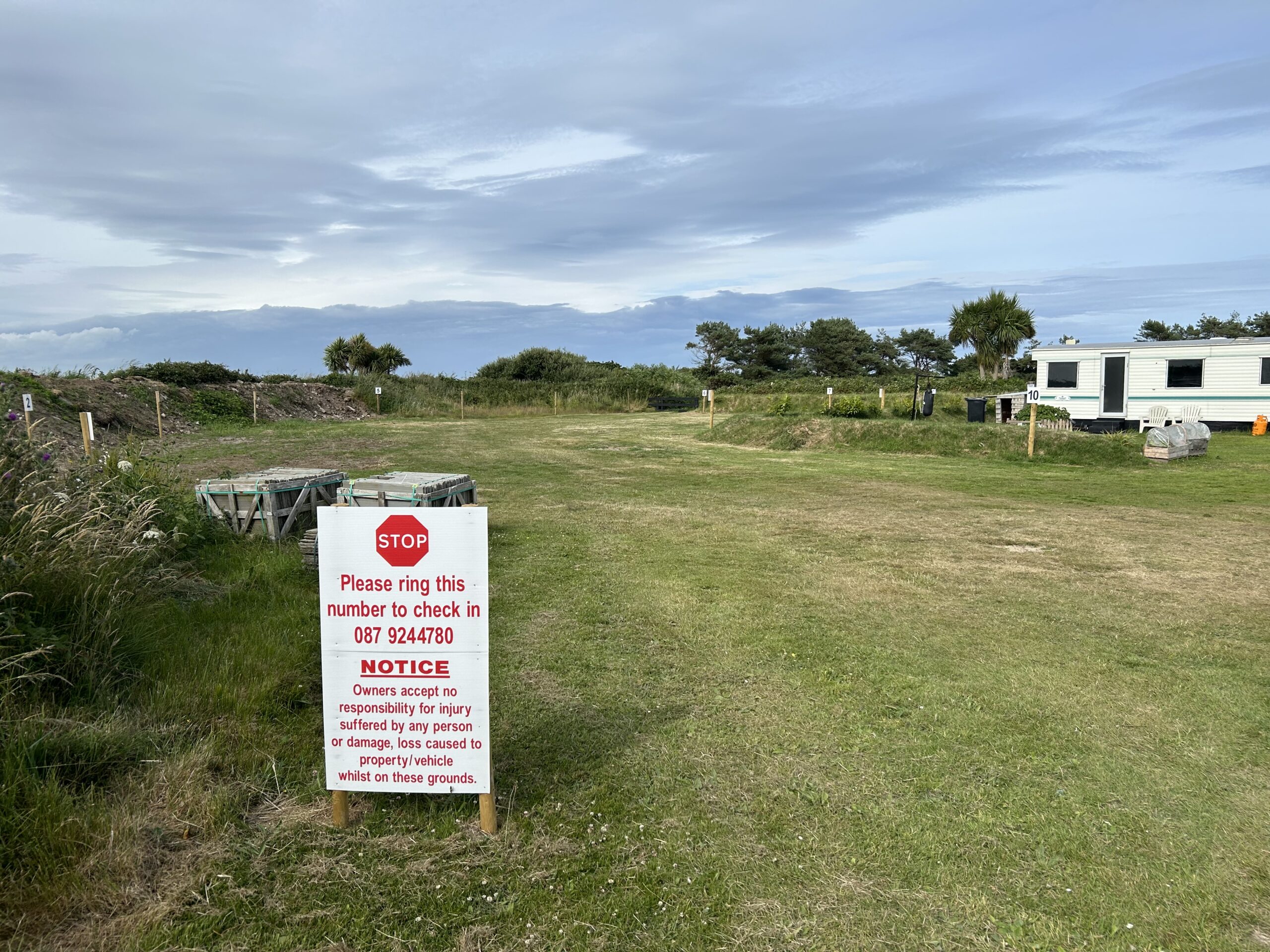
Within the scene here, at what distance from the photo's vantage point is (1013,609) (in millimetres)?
6969

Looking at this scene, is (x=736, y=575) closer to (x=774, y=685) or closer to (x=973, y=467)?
(x=774, y=685)

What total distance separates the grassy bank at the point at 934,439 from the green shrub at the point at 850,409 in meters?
0.97

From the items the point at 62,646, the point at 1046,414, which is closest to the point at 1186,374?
the point at 1046,414

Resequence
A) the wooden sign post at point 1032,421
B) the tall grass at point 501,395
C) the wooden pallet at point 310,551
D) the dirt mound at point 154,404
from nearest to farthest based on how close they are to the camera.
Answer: the wooden pallet at point 310,551, the wooden sign post at point 1032,421, the dirt mound at point 154,404, the tall grass at point 501,395

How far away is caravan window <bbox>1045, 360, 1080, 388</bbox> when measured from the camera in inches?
1023

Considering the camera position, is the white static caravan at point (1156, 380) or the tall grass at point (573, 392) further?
the tall grass at point (573, 392)

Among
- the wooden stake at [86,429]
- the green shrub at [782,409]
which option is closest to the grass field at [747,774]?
the wooden stake at [86,429]

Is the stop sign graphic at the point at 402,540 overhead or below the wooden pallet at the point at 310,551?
overhead

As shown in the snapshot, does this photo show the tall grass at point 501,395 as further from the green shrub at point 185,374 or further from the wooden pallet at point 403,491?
the wooden pallet at point 403,491

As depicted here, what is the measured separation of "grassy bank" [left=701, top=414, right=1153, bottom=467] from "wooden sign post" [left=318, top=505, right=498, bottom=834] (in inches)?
713

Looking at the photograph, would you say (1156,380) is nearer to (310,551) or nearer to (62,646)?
(310,551)

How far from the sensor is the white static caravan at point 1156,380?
23.5 meters

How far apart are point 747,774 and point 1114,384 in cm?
2582

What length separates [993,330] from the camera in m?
48.3
